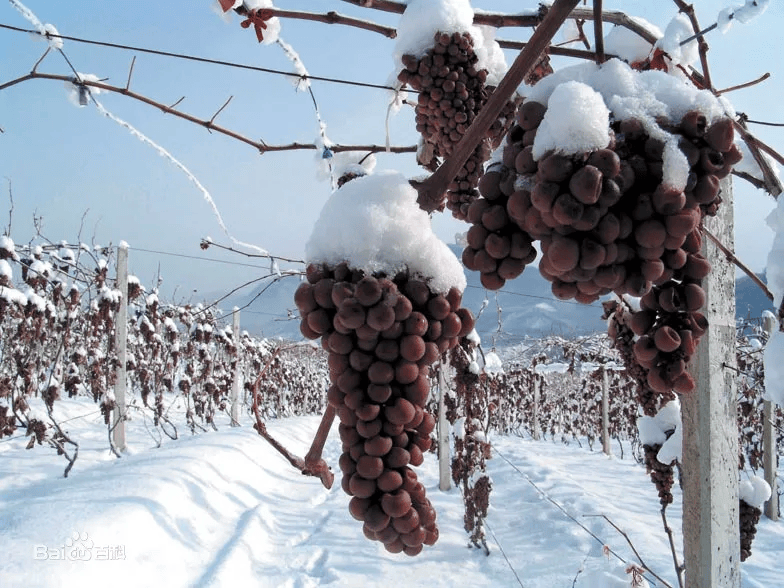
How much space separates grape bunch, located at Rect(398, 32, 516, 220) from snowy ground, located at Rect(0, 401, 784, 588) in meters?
2.12

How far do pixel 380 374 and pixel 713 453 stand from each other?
1.44 metres

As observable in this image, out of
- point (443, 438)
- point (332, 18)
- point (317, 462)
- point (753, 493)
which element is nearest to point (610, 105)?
point (317, 462)

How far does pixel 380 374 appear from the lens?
584 millimetres

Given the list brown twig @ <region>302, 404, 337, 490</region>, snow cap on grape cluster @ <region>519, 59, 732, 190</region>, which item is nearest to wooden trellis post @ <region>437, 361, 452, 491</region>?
brown twig @ <region>302, 404, 337, 490</region>

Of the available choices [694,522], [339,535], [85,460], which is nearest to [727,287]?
[694,522]

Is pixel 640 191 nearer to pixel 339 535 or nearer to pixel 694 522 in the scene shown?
pixel 694 522

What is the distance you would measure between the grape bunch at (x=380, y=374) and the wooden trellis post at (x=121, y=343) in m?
8.95

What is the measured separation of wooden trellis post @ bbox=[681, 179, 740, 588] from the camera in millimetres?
1564

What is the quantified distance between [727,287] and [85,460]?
9292mm

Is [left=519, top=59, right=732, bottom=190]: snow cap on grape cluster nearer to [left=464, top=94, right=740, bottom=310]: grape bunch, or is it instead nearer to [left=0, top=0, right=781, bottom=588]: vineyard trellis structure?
[left=464, top=94, right=740, bottom=310]: grape bunch

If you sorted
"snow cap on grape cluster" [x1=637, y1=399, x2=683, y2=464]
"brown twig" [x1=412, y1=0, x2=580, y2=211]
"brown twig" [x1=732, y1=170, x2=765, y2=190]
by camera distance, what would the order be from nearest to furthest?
"brown twig" [x1=412, y1=0, x2=580, y2=211]
"brown twig" [x1=732, y1=170, x2=765, y2=190]
"snow cap on grape cluster" [x1=637, y1=399, x2=683, y2=464]

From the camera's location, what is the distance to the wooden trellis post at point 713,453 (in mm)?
1564

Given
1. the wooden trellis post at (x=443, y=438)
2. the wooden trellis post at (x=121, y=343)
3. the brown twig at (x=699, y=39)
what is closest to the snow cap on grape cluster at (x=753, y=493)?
the brown twig at (x=699, y=39)

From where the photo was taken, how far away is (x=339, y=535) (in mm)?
6324
